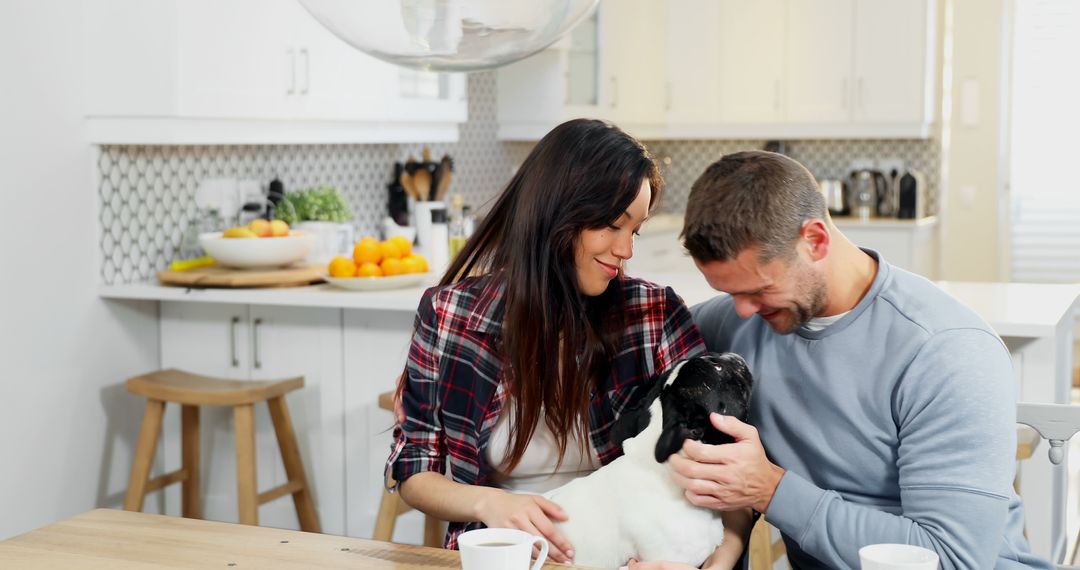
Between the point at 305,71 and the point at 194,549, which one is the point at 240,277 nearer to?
the point at 305,71

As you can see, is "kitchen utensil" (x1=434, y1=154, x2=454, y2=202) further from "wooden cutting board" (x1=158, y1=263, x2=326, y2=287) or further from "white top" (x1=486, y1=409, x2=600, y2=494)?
"white top" (x1=486, y1=409, x2=600, y2=494)

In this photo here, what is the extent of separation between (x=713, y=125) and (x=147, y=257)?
326 cm

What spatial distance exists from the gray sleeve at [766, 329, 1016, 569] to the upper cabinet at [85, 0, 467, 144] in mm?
2175

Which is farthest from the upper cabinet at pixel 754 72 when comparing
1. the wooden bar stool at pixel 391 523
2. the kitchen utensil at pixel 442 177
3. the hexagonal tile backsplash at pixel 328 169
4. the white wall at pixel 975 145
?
the wooden bar stool at pixel 391 523

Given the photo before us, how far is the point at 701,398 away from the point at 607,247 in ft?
1.01

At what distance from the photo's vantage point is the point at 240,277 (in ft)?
10.6

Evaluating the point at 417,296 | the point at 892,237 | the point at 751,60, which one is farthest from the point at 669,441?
the point at 751,60

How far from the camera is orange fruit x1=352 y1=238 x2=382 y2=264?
321cm

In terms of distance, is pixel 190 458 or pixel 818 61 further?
pixel 818 61

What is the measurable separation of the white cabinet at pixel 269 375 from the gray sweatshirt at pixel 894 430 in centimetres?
185

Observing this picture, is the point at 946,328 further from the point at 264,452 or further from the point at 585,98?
the point at 585,98

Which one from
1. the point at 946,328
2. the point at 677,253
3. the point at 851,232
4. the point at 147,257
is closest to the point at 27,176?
the point at 147,257

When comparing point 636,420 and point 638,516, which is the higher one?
point 636,420

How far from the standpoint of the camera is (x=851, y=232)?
215 inches
